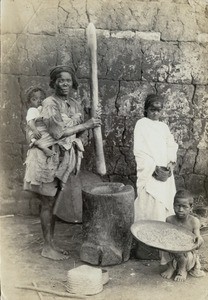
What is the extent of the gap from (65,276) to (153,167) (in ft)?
4.79

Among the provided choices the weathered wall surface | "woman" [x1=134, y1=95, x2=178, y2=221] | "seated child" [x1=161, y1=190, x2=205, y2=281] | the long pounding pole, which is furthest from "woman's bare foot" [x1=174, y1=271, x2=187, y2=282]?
the weathered wall surface

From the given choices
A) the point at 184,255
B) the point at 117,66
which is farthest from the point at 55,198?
the point at 117,66

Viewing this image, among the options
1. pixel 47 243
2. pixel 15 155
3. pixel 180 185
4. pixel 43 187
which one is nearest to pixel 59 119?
pixel 43 187

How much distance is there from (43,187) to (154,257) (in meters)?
1.39

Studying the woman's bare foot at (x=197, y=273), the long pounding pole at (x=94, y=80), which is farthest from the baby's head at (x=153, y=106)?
the woman's bare foot at (x=197, y=273)

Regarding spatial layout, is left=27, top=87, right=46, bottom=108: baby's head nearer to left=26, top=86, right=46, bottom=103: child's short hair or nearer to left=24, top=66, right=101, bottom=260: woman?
left=26, top=86, right=46, bottom=103: child's short hair

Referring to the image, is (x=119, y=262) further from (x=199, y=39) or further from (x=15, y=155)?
(x=199, y=39)

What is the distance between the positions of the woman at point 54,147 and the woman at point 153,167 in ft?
2.18

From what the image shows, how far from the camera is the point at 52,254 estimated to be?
15.0 feet

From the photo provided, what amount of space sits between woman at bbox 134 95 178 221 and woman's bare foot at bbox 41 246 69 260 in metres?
0.90

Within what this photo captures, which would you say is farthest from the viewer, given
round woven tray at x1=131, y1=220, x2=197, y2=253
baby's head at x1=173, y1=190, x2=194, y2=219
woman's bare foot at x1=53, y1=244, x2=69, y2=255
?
woman's bare foot at x1=53, y1=244, x2=69, y2=255

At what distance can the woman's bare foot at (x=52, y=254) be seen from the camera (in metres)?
4.57

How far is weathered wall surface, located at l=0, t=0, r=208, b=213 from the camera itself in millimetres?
5617

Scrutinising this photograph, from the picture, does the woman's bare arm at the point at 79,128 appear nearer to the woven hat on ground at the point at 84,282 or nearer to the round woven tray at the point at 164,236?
the round woven tray at the point at 164,236
